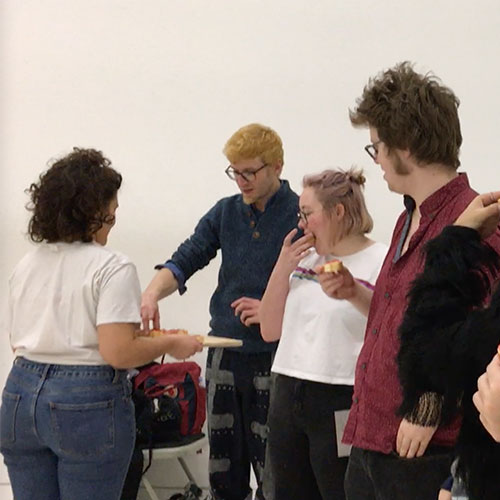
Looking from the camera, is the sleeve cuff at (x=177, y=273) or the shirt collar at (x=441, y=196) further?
the sleeve cuff at (x=177, y=273)

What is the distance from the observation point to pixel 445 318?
1223 mm

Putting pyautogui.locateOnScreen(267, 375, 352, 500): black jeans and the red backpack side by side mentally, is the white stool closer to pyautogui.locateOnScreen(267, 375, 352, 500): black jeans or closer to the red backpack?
the red backpack

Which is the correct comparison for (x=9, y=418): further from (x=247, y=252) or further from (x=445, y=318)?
(x=445, y=318)

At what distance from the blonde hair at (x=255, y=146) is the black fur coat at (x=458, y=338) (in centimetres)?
152

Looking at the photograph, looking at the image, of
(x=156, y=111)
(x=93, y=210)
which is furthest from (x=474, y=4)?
(x=93, y=210)

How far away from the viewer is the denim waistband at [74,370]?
2131 millimetres

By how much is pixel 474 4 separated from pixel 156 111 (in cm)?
151

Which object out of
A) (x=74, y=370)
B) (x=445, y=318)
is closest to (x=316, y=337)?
(x=74, y=370)

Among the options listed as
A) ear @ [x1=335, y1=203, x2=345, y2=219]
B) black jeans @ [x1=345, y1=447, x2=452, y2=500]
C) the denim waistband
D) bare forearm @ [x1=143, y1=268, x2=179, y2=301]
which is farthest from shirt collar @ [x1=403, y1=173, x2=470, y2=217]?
bare forearm @ [x1=143, y1=268, x2=179, y2=301]

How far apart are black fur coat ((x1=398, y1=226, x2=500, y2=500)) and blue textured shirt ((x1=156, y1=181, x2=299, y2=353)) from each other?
141 centimetres

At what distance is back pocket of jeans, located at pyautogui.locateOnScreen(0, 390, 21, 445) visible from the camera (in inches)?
84.2

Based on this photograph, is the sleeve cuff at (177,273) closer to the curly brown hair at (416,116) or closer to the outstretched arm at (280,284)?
the outstretched arm at (280,284)

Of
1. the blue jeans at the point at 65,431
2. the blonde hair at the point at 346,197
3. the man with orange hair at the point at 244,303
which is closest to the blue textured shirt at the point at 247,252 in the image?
the man with orange hair at the point at 244,303

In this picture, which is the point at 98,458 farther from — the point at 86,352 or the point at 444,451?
the point at 444,451
